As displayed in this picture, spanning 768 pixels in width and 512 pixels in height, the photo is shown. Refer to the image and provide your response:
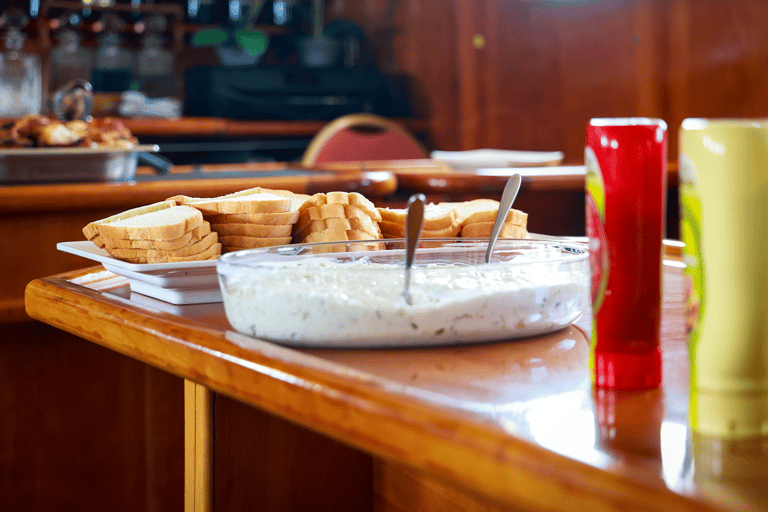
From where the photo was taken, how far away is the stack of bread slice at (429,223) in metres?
0.90

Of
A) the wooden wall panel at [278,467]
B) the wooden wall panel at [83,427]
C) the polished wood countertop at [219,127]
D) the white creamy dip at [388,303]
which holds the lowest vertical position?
the wooden wall panel at [83,427]

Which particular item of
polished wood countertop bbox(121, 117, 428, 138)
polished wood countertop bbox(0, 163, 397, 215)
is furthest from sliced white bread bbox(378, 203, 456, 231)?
polished wood countertop bbox(121, 117, 428, 138)

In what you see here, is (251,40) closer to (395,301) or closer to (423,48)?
(423,48)

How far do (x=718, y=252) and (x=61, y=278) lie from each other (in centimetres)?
70

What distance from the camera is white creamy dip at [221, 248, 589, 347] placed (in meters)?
0.60

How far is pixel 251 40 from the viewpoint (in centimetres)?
461

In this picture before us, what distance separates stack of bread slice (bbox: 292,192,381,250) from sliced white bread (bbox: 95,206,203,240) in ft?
0.37

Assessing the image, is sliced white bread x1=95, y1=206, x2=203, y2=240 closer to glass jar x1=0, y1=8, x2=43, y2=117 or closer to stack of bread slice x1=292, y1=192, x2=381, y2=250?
stack of bread slice x1=292, y1=192, x2=381, y2=250

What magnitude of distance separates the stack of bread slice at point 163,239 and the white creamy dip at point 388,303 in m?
0.20

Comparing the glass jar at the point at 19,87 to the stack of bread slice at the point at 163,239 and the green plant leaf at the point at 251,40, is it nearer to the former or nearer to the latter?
the green plant leaf at the point at 251,40

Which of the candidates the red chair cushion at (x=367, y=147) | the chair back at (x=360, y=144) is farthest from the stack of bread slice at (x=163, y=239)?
the red chair cushion at (x=367, y=147)

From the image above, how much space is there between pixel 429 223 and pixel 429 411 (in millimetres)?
459

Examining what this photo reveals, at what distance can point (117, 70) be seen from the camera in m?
4.19

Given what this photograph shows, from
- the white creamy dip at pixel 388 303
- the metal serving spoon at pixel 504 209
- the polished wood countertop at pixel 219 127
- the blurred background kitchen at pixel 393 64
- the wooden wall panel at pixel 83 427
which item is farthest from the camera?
the polished wood countertop at pixel 219 127
